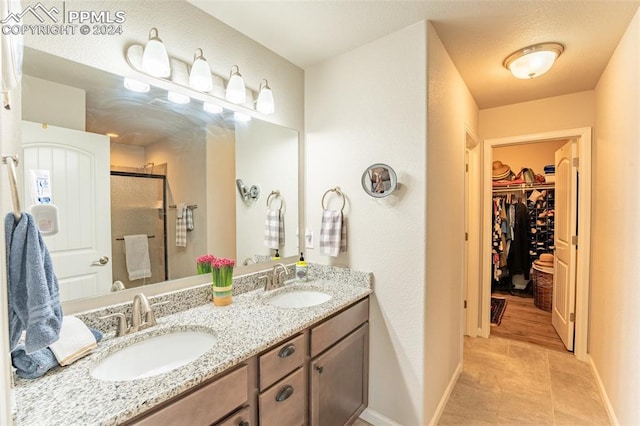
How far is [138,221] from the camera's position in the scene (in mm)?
1406

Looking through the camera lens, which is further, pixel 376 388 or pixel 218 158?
pixel 376 388

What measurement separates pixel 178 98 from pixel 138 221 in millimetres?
664

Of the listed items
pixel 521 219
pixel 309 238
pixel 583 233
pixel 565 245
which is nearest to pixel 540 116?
pixel 583 233

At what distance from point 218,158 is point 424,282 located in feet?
4.65

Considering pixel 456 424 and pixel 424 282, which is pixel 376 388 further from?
pixel 424 282

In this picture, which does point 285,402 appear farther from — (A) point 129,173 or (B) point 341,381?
(A) point 129,173

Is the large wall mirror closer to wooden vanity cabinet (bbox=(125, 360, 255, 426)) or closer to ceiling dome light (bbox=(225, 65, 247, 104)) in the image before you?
ceiling dome light (bbox=(225, 65, 247, 104))

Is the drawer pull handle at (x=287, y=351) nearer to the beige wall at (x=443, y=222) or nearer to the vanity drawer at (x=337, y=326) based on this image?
the vanity drawer at (x=337, y=326)

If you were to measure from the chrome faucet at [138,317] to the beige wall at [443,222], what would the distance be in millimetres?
1430

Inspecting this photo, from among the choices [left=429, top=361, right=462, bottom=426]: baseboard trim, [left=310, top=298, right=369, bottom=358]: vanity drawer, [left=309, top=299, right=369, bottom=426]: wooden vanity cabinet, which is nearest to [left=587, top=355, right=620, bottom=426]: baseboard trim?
[left=429, top=361, right=462, bottom=426]: baseboard trim

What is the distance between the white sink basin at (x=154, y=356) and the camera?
3.52 ft

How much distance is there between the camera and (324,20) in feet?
5.39

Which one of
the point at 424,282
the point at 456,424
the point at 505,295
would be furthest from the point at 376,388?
the point at 505,295

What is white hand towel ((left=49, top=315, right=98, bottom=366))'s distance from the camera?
37.7 inches
